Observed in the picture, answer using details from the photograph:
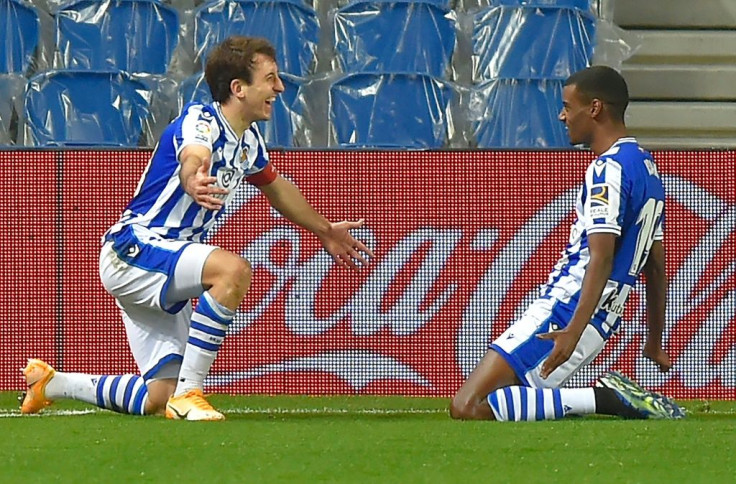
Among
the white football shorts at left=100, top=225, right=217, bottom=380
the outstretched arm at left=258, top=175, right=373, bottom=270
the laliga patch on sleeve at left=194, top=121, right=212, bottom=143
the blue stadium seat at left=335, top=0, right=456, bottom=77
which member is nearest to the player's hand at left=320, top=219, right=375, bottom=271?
the outstretched arm at left=258, top=175, right=373, bottom=270

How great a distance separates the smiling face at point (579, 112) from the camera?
5.26 m

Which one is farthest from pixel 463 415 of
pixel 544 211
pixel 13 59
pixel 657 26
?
pixel 657 26

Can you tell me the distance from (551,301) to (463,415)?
52cm

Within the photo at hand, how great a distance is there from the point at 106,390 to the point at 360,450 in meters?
1.77

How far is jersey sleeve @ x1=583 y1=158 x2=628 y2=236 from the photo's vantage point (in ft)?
16.3

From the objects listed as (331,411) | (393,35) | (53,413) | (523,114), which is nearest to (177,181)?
(53,413)

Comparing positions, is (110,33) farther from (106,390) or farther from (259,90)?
(106,390)

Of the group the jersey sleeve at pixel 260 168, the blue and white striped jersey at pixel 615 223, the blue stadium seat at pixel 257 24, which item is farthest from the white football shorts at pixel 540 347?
the blue stadium seat at pixel 257 24

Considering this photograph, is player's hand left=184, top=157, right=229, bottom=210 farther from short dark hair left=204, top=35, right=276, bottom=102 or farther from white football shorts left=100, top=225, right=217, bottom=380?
short dark hair left=204, top=35, right=276, bottom=102

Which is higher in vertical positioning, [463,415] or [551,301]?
[551,301]

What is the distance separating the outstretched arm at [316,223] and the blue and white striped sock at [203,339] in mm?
628

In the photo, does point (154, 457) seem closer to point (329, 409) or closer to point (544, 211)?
point (329, 409)

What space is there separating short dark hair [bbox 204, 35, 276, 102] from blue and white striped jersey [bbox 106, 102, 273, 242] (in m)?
0.07

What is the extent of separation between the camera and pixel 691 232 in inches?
256
